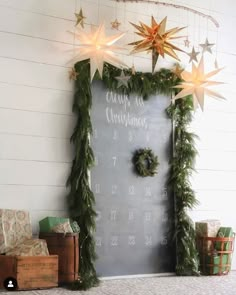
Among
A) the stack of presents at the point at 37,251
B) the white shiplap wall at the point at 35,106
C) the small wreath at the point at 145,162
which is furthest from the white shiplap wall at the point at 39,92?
the small wreath at the point at 145,162

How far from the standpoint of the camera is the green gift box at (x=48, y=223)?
3988mm

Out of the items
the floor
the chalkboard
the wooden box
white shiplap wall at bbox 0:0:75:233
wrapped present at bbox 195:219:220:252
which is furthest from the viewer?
wrapped present at bbox 195:219:220:252

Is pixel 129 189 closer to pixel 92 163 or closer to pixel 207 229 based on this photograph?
pixel 92 163

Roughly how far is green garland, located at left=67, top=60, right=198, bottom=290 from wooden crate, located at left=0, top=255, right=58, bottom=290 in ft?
0.79

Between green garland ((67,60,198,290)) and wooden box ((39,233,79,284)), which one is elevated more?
green garland ((67,60,198,290))

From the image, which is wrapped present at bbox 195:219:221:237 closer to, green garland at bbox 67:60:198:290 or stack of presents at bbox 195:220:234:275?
stack of presents at bbox 195:220:234:275

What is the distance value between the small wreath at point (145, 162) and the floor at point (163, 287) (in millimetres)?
969

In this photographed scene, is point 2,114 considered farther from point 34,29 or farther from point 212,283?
point 212,283

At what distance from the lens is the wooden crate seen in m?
3.59

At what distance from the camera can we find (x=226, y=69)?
5414 millimetres

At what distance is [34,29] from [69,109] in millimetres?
758

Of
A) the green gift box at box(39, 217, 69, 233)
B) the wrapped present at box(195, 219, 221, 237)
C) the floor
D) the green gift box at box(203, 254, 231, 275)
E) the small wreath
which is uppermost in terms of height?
the small wreath

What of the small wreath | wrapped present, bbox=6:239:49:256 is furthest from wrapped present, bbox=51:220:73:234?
the small wreath

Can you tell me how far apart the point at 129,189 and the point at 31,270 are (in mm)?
1323
